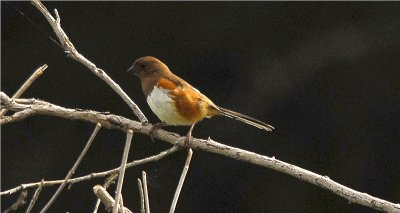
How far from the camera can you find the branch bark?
2.25 meters

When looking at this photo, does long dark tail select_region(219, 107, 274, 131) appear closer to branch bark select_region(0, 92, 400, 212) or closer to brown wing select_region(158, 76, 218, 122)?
brown wing select_region(158, 76, 218, 122)

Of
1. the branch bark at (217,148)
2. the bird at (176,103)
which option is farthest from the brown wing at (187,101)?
the branch bark at (217,148)

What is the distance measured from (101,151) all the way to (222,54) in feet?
3.25

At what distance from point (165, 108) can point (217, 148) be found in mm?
639

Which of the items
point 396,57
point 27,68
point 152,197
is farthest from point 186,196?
point 396,57

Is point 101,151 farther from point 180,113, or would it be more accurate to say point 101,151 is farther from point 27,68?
point 180,113

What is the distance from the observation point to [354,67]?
15.3 feet

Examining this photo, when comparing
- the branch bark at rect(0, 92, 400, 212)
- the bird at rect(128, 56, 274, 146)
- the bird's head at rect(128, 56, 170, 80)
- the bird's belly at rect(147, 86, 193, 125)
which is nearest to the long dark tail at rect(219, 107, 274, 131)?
the bird at rect(128, 56, 274, 146)

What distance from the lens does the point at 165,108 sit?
3.00 meters

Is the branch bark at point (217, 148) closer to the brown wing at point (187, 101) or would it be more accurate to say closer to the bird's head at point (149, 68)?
the brown wing at point (187, 101)

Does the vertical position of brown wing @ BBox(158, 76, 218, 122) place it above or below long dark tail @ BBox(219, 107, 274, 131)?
above

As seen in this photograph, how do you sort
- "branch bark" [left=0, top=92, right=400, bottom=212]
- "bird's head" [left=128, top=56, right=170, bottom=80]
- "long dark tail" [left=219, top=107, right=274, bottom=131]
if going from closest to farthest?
"branch bark" [left=0, top=92, right=400, bottom=212] → "long dark tail" [left=219, top=107, right=274, bottom=131] → "bird's head" [left=128, top=56, right=170, bottom=80]

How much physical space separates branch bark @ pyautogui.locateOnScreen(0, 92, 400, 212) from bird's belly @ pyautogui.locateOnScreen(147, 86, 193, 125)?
1.23ft

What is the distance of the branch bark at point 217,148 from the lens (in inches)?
88.5
